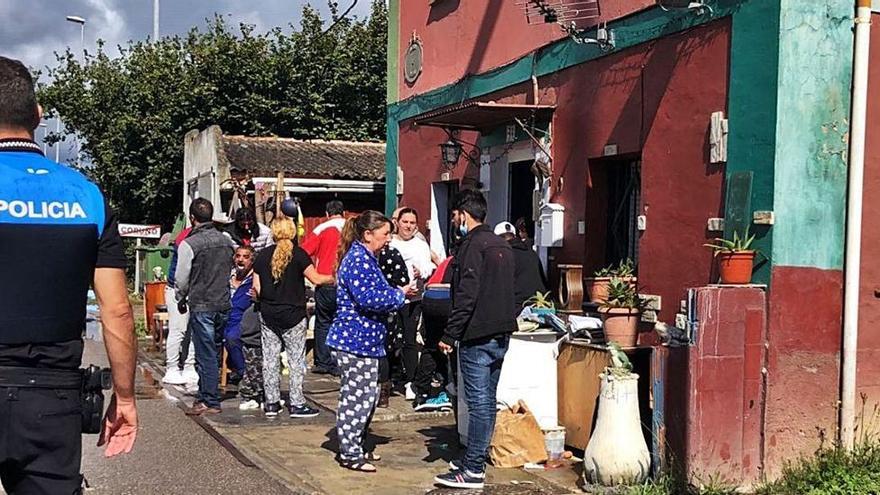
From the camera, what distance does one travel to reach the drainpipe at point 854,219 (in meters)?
6.64

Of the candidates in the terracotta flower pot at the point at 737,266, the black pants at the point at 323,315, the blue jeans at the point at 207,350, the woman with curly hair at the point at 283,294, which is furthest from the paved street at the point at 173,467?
the terracotta flower pot at the point at 737,266

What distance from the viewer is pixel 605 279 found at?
26.4 feet

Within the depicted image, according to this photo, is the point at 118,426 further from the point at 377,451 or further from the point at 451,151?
the point at 451,151

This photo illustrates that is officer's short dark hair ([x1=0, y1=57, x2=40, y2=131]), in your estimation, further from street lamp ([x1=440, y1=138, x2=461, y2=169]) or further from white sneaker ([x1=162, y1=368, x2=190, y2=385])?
street lamp ([x1=440, y1=138, x2=461, y2=169])

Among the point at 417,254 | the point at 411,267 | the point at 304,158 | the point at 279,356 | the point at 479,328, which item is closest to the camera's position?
the point at 479,328

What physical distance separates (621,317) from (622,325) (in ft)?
0.21

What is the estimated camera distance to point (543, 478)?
679 centimetres

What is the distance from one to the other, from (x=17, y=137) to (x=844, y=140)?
5.42 meters

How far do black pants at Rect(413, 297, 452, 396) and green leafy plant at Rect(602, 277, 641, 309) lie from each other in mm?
Answer: 1805

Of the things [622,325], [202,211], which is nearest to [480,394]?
[622,325]

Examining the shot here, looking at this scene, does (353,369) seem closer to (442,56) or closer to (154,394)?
(154,394)

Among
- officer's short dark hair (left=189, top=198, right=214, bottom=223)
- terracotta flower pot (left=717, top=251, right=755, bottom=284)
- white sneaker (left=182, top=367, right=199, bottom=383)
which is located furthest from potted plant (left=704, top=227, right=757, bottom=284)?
white sneaker (left=182, top=367, right=199, bottom=383)

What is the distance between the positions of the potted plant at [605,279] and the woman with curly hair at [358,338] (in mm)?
1911

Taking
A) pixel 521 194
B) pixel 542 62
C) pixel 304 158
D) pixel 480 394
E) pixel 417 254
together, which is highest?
pixel 542 62
